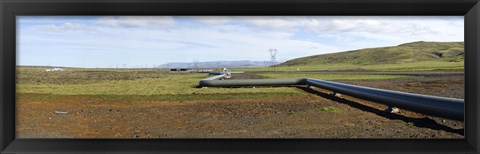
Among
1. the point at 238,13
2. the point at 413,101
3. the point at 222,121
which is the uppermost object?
the point at 238,13

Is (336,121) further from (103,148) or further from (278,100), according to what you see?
(103,148)

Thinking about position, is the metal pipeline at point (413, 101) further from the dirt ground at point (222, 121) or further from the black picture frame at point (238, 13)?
the black picture frame at point (238, 13)

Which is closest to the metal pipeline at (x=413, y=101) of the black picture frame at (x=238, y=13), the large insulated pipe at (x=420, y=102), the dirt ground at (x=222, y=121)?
the large insulated pipe at (x=420, y=102)

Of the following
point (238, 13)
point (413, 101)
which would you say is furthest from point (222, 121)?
point (238, 13)

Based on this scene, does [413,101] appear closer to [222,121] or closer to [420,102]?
[420,102]

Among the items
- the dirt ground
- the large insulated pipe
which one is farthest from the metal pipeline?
the dirt ground

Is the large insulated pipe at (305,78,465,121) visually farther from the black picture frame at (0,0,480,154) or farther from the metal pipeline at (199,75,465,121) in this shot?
the black picture frame at (0,0,480,154)
